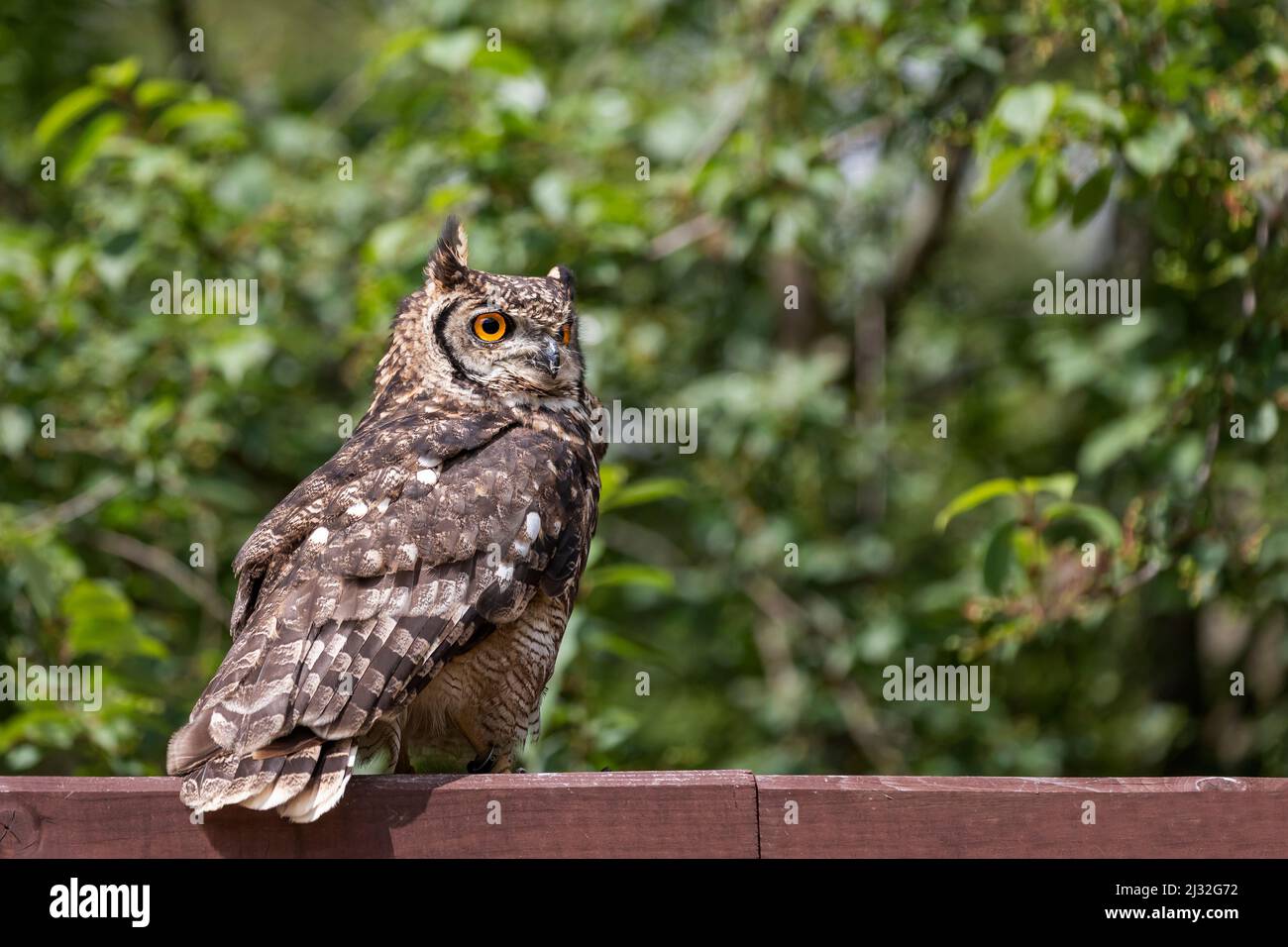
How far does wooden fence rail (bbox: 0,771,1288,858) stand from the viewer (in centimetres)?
216

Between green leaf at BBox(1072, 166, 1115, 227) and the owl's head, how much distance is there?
5.37ft

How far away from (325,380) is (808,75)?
2.54 meters

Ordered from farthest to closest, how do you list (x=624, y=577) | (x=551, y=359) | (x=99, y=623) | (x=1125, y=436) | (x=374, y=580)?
1. (x=1125, y=436)
2. (x=624, y=577)
3. (x=99, y=623)
4. (x=551, y=359)
5. (x=374, y=580)

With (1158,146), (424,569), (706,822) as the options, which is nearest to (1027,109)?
(1158,146)

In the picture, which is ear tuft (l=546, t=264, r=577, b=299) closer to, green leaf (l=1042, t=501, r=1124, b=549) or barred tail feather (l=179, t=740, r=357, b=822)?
green leaf (l=1042, t=501, r=1124, b=549)

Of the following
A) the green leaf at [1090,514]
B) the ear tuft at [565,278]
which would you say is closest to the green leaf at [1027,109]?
the green leaf at [1090,514]

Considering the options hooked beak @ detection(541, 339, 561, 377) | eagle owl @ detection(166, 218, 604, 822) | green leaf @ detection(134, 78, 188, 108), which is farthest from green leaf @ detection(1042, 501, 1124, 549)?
green leaf @ detection(134, 78, 188, 108)

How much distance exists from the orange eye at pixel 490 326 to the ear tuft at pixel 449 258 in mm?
138

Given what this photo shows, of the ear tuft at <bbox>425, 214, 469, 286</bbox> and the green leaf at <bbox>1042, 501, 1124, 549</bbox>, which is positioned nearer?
the ear tuft at <bbox>425, 214, 469, 286</bbox>

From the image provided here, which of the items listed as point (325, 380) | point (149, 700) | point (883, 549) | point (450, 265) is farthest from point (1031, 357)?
point (149, 700)

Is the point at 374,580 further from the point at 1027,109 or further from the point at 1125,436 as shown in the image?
the point at 1125,436

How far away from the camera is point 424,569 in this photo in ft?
9.17

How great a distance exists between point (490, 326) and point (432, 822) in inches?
67.0
